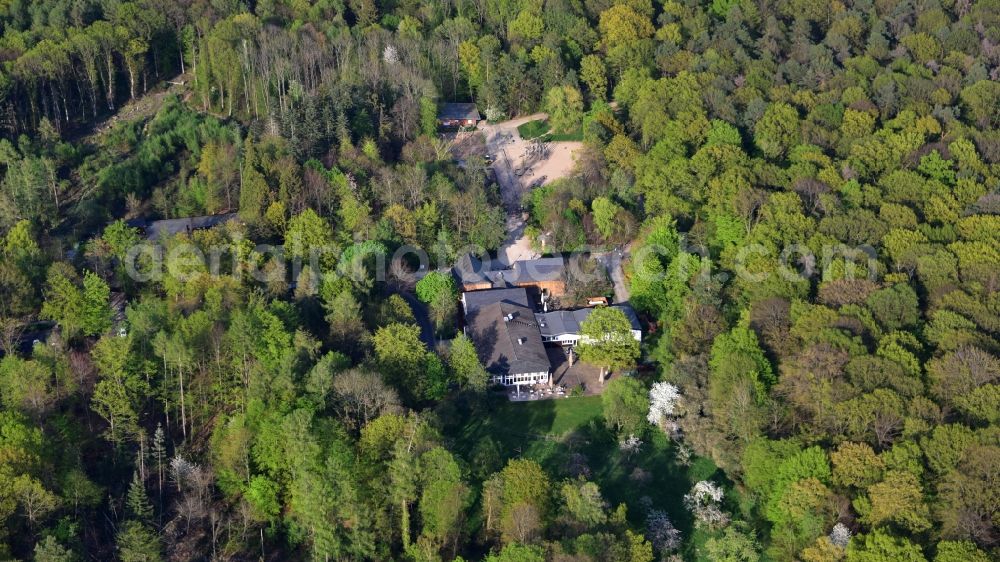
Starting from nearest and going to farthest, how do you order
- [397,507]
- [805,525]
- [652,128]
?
1. [805,525]
2. [397,507]
3. [652,128]

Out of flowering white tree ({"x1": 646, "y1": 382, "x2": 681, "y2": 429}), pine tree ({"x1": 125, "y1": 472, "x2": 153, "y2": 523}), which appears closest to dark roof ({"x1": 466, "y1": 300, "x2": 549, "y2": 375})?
flowering white tree ({"x1": 646, "y1": 382, "x2": 681, "y2": 429})

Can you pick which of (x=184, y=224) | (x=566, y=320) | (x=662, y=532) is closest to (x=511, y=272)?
(x=566, y=320)

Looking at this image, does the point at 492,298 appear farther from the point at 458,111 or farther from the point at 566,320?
the point at 458,111

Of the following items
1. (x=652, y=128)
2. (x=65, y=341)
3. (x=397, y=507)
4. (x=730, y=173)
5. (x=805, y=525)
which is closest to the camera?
(x=805, y=525)

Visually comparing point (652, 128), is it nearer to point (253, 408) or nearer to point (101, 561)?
point (253, 408)

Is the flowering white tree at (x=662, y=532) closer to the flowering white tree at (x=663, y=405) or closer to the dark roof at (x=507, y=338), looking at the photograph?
the flowering white tree at (x=663, y=405)

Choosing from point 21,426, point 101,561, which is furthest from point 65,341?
point 101,561

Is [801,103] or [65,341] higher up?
[801,103]
